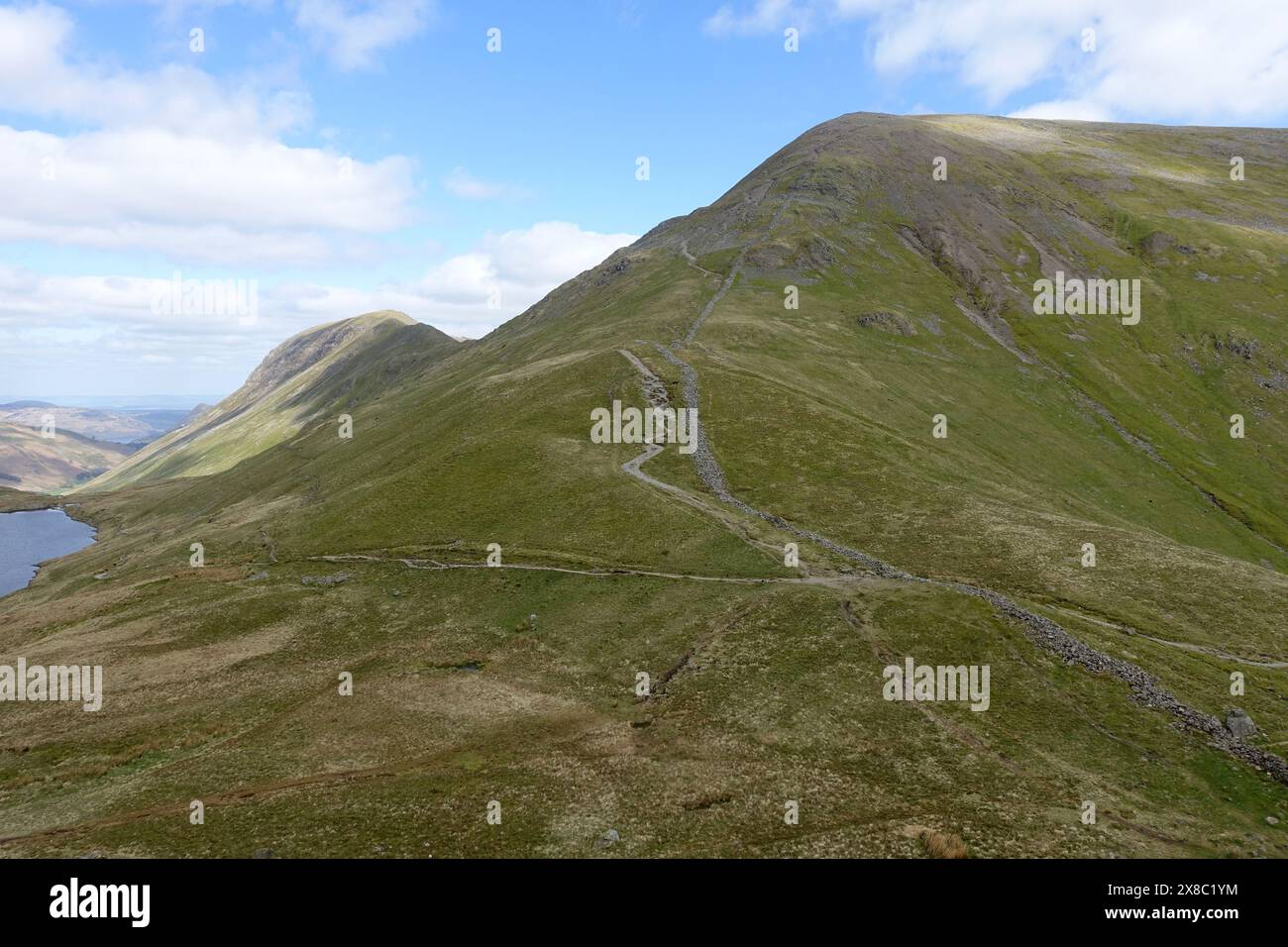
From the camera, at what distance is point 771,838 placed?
3228cm

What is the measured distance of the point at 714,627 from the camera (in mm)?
54625

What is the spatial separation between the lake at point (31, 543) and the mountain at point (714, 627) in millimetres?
19754

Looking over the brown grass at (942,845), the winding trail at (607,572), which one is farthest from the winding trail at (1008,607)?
the brown grass at (942,845)

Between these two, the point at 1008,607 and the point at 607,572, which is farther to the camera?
the point at 607,572

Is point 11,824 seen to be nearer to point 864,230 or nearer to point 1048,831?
point 1048,831

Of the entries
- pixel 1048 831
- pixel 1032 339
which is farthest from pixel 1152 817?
pixel 1032 339

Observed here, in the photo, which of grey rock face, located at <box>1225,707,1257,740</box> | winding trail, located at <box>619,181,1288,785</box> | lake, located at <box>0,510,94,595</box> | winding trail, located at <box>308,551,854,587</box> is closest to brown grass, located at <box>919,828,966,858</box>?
winding trail, located at <box>619,181,1288,785</box>

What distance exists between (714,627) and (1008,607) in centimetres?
2231

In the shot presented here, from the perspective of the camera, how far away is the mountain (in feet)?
115

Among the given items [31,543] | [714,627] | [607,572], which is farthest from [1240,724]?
[31,543]

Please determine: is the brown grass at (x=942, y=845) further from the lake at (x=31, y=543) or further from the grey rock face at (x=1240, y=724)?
the lake at (x=31, y=543)

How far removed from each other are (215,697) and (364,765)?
19.1 meters

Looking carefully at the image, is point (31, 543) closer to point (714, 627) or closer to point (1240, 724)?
point (714, 627)

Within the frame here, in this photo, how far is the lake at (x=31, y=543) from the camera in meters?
138
